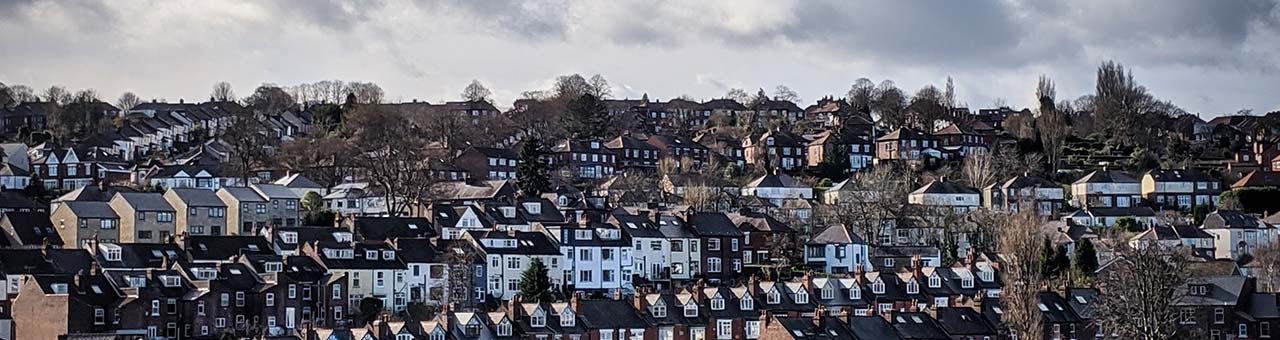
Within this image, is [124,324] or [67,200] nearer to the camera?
[124,324]

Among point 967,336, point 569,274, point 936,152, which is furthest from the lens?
point 936,152

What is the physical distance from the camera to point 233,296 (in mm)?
61188

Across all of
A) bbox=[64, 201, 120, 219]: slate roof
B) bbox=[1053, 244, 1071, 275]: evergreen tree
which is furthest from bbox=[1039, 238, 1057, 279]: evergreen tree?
bbox=[64, 201, 120, 219]: slate roof

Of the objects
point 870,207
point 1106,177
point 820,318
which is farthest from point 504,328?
point 1106,177

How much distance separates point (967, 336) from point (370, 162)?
33406 mm

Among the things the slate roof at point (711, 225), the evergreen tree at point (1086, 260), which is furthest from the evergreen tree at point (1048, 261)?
the slate roof at point (711, 225)

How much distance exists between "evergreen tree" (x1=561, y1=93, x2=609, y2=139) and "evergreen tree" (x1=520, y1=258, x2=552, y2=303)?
50659 mm

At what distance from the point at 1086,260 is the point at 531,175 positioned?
88.0 ft

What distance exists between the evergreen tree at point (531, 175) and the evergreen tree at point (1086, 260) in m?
25.3

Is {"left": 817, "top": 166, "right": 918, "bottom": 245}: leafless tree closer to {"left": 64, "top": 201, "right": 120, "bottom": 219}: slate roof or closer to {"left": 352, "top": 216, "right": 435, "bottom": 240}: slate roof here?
{"left": 352, "top": 216, "right": 435, "bottom": 240}: slate roof

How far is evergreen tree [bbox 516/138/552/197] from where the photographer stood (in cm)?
8988

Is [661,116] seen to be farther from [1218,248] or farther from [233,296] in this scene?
[233,296]

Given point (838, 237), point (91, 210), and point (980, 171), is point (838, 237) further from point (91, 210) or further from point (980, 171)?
point (91, 210)

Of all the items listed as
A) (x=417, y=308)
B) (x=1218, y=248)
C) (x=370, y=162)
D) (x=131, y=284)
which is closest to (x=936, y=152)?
(x=1218, y=248)
